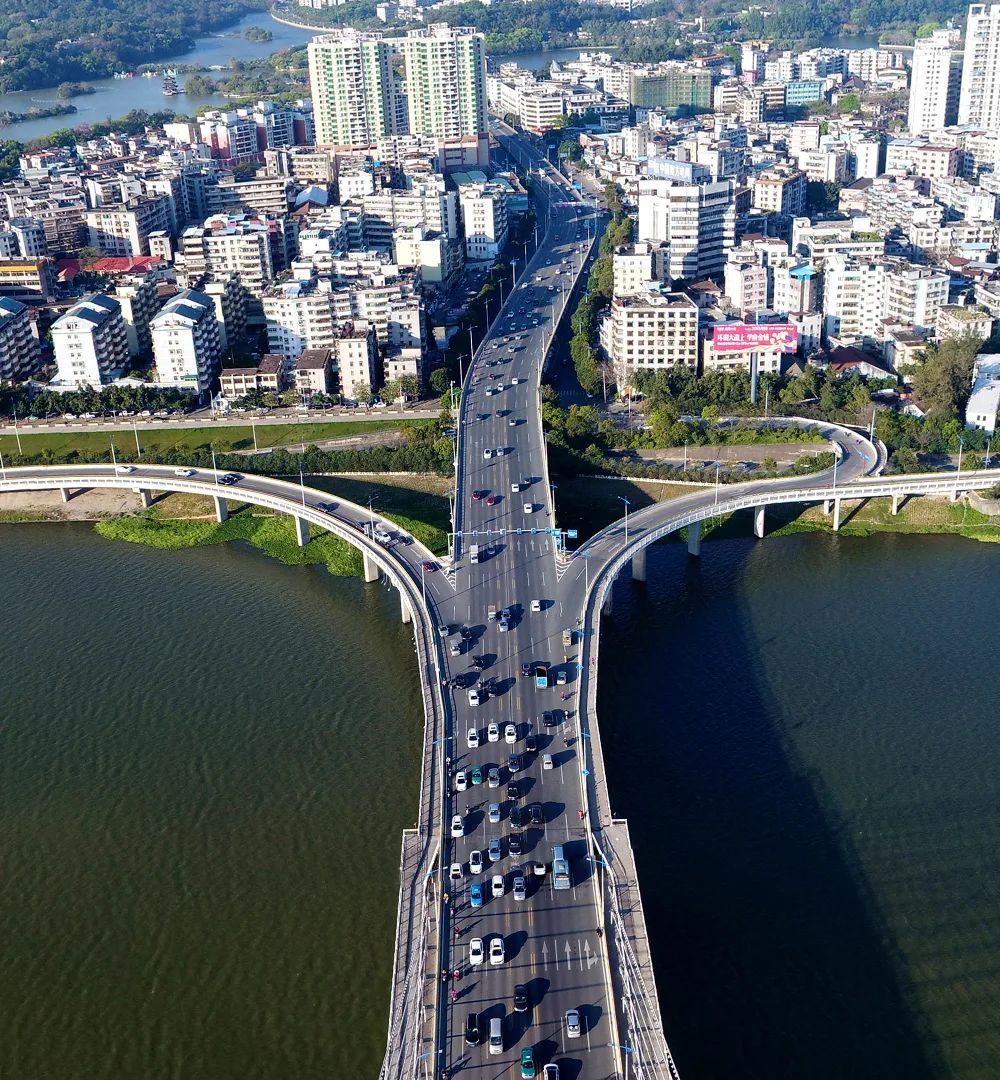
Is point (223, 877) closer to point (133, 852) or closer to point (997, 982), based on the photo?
point (133, 852)

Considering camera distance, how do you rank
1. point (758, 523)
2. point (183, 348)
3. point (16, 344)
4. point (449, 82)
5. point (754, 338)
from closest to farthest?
point (758, 523)
point (754, 338)
point (183, 348)
point (16, 344)
point (449, 82)

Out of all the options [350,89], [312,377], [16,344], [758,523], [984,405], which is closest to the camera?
[758,523]

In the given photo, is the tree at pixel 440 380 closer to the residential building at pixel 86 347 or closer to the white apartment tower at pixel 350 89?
the residential building at pixel 86 347

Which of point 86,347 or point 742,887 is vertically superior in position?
point 86,347

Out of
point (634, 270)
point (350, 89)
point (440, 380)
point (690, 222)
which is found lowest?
point (440, 380)

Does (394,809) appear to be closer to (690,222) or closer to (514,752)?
(514,752)

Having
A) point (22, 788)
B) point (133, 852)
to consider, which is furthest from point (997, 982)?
point (22, 788)

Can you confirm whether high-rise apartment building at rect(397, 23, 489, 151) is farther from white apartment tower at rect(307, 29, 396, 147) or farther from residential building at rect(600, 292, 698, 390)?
residential building at rect(600, 292, 698, 390)

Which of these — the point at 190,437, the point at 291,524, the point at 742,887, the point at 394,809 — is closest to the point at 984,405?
the point at 291,524
